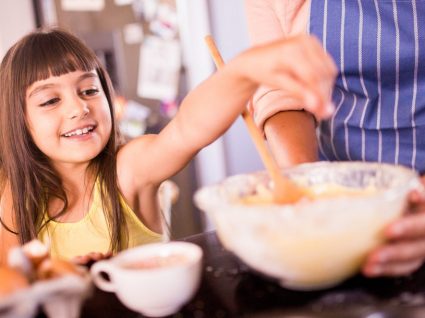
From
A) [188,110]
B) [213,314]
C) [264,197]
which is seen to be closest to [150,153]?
[188,110]

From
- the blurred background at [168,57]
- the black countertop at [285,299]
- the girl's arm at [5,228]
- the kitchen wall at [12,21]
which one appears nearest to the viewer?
the black countertop at [285,299]

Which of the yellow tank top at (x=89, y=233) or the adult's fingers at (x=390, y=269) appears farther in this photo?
the yellow tank top at (x=89, y=233)

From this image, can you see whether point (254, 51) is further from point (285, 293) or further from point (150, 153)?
point (150, 153)

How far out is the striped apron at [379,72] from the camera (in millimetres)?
1053

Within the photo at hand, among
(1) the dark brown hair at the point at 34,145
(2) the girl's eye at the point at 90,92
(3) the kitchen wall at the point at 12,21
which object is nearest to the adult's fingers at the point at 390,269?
(1) the dark brown hair at the point at 34,145

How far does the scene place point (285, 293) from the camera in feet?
2.07

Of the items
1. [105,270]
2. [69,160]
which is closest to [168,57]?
[69,160]

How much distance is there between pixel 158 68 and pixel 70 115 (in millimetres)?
1754

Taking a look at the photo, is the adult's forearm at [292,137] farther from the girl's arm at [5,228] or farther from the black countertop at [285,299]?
the girl's arm at [5,228]

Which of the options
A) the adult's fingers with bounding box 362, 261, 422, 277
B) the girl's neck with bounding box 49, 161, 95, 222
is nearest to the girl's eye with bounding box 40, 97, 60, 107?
the girl's neck with bounding box 49, 161, 95, 222

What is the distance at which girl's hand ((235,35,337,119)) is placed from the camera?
0.58 metres

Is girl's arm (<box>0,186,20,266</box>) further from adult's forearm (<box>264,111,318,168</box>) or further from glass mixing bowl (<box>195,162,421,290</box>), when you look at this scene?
glass mixing bowl (<box>195,162,421,290</box>)

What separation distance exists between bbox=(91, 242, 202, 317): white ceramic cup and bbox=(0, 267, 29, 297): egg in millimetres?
104

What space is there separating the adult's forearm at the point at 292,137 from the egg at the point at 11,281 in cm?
59
